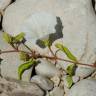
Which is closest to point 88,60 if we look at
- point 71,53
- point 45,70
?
point 71,53

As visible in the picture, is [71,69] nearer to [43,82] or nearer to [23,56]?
[43,82]

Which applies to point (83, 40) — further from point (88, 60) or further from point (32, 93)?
point (32, 93)

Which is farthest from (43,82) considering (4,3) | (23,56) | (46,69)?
(4,3)

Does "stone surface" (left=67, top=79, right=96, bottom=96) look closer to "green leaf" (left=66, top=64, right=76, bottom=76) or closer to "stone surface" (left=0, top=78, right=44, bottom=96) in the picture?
"green leaf" (left=66, top=64, right=76, bottom=76)

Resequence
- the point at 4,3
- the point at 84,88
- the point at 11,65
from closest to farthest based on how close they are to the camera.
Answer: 1. the point at 84,88
2. the point at 11,65
3. the point at 4,3

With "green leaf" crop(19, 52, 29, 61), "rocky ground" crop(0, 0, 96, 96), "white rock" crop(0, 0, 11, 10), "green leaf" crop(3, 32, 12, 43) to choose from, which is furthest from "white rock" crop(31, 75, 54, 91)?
"white rock" crop(0, 0, 11, 10)

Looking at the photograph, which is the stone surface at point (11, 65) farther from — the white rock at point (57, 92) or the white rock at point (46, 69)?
the white rock at point (57, 92)

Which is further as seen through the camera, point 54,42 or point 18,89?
point 54,42

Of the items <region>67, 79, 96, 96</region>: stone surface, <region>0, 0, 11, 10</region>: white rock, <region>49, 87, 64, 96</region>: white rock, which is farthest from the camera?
<region>0, 0, 11, 10</region>: white rock
